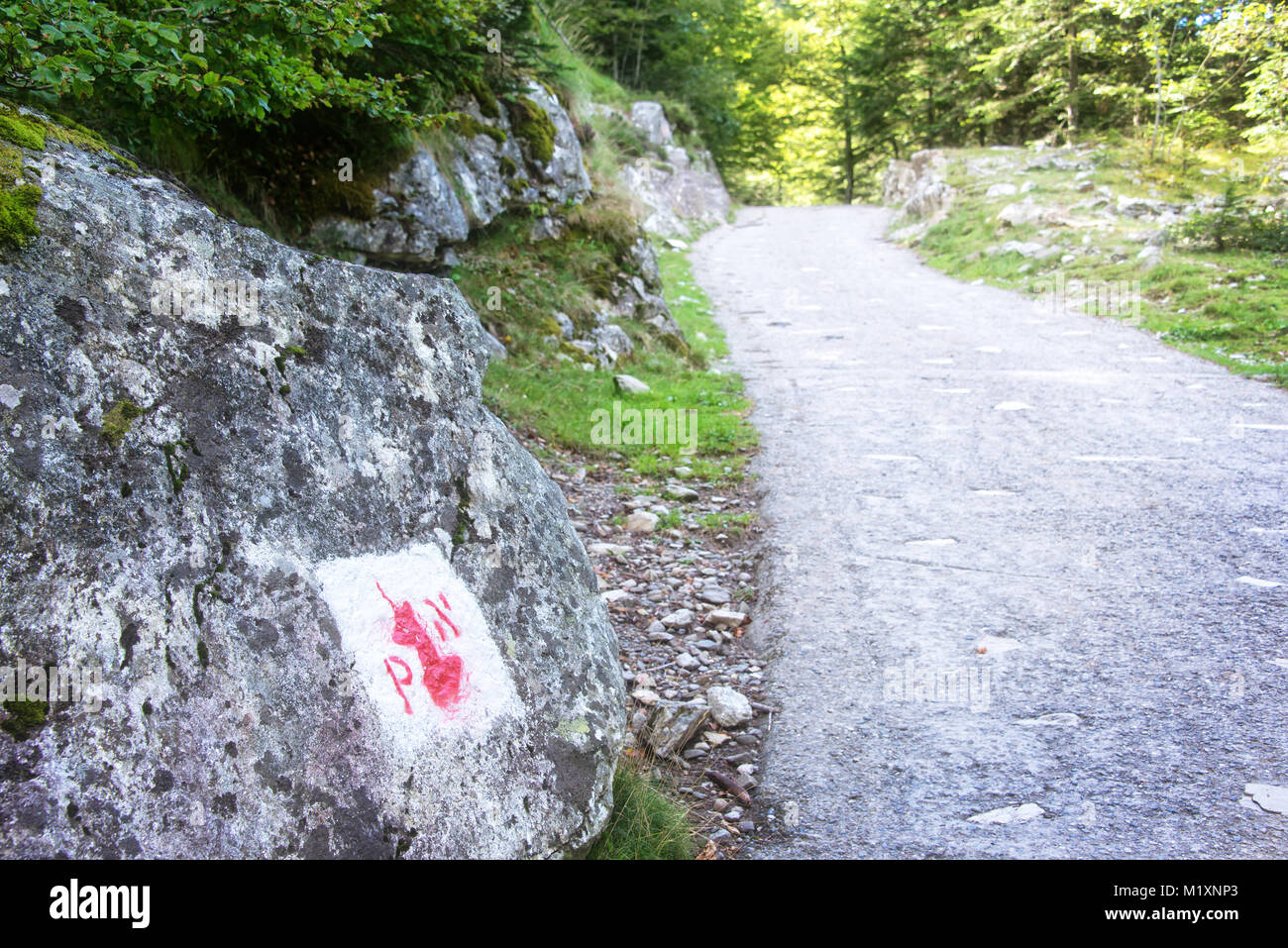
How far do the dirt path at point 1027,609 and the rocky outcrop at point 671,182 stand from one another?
15.6 m

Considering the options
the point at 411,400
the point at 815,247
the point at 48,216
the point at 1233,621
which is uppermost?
the point at 815,247

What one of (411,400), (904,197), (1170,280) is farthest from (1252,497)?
(904,197)

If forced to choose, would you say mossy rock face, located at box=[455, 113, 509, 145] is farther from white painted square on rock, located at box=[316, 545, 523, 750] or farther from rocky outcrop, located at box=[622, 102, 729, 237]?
rocky outcrop, located at box=[622, 102, 729, 237]

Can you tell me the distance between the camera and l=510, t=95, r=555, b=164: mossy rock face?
422 inches

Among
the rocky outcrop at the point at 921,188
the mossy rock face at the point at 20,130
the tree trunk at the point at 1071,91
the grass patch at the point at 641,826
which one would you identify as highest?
the tree trunk at the point at 1071,91

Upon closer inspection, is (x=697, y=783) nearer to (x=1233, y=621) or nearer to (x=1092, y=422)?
(x=1233, y=621)

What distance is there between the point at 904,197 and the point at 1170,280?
15.1 m

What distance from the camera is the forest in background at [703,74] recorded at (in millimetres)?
4125

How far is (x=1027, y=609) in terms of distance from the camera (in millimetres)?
4785

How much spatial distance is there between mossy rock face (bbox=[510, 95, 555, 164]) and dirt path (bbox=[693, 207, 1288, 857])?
4.36m

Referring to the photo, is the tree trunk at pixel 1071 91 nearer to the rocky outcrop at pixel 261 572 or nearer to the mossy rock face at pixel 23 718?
the rocky outcrop at pixel 261 572

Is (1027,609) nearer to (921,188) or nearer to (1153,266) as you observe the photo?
(1153,266)

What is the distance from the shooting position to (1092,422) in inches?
323

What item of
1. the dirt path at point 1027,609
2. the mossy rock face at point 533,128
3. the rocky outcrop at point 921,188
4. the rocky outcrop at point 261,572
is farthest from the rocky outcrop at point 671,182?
the rocky outcrop at point 261,572
